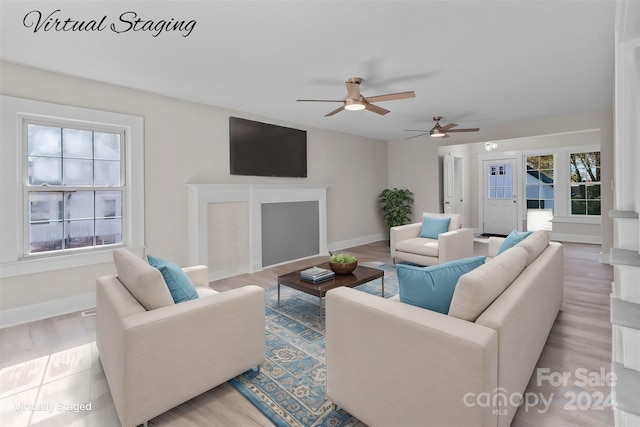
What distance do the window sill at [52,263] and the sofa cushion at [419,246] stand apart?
151 inches

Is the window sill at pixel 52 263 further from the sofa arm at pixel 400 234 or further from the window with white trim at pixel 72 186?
the sofa arm at pixel 400 234

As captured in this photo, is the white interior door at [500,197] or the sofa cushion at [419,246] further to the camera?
the white interior door at [500,197]

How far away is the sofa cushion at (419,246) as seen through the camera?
4.51 m

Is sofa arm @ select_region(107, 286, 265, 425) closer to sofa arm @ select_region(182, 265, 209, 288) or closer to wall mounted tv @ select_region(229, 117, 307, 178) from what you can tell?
sofa arm @ select_region(182, 265, 209, 288)

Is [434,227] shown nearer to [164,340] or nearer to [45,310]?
[164,340]

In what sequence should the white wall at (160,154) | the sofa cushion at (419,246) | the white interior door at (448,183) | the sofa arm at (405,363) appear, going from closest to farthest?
the sofa arm at (405,363), the white wall at (160,154), the sofa cushion at (419,246), the white interior door at (448,183)

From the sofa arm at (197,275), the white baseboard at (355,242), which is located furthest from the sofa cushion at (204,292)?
the white baseboard at (355,242)

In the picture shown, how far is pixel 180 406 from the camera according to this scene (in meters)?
1.83

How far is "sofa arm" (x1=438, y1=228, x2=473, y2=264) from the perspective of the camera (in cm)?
436

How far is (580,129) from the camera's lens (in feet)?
17.2

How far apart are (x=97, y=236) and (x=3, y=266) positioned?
81 centimetres

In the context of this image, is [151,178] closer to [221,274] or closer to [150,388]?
[221,274]

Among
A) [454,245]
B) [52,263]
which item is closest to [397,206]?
[454,245]

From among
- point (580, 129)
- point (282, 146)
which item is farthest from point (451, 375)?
point (580, 129)
